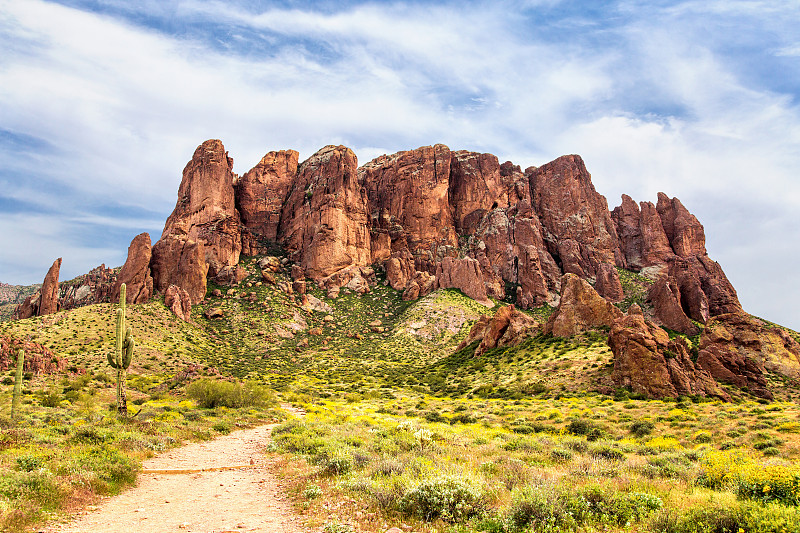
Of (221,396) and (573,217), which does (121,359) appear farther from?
(573,217)

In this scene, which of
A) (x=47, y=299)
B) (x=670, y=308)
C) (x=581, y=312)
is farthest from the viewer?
(x=47, y=299)

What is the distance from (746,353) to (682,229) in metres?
83.9

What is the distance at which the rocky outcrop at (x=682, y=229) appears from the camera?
357ft

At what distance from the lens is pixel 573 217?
119562 mm

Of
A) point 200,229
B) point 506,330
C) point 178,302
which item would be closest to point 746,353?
point 506,330

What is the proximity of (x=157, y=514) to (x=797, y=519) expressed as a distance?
11.8 meters

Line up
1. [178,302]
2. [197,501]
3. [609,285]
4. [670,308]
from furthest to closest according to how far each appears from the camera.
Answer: [609,285], [178,302], [670,308], [197,501]

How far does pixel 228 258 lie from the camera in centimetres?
9444

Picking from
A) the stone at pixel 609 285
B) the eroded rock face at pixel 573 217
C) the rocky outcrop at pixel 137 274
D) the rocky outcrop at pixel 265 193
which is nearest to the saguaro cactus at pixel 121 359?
the rocky outcrop at pixel 137 274

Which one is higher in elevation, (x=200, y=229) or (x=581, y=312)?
(x=200, y=229)

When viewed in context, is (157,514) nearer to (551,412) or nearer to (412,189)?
(551,412)

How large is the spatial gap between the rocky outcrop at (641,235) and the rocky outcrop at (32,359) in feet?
418

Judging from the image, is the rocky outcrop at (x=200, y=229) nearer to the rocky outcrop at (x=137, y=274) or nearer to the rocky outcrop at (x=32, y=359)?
the rocky outcrop at (x=137, y=274)

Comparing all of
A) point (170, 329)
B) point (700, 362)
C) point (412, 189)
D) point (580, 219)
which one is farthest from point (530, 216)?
point (170, 329)
